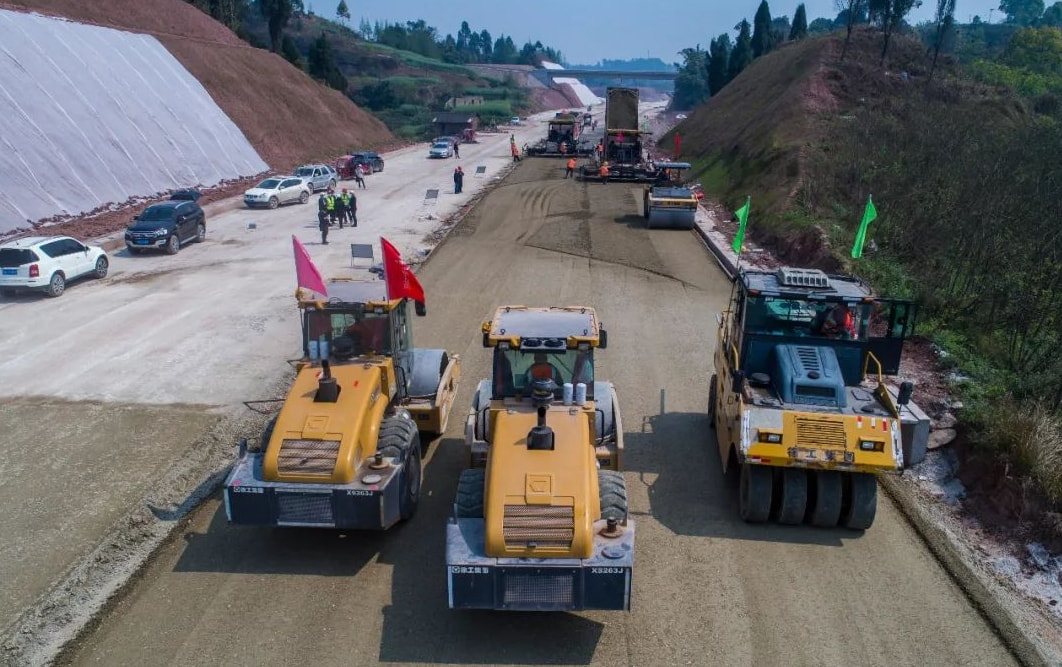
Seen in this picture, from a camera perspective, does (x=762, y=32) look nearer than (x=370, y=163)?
No

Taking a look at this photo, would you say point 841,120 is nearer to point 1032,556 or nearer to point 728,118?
point 728,118

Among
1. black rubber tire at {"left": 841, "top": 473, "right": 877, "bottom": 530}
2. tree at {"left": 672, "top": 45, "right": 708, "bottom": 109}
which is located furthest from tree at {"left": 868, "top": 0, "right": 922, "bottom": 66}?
tree at {"left": 672, "top": 45, "right": 708, "bottom": 109}

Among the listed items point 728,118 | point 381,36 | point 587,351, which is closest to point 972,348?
point 587,351

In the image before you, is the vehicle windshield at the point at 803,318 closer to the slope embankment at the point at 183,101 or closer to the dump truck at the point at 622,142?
the slope embankment at the point at 183,101

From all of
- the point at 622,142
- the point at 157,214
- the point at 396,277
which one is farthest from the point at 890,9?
the point at 396,277

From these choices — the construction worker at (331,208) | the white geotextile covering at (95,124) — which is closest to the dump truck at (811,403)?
the construction worker at (331,208)

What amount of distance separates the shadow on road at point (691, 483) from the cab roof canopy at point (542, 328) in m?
2.58

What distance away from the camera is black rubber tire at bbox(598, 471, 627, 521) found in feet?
24.7

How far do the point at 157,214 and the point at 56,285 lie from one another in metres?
6.15

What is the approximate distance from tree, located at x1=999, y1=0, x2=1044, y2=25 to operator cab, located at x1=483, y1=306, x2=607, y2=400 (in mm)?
179263

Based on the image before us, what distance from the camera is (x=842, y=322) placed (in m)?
10.3

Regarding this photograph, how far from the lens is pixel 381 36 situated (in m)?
170

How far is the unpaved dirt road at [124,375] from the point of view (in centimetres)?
950

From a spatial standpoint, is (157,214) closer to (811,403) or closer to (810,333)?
(810,333)
